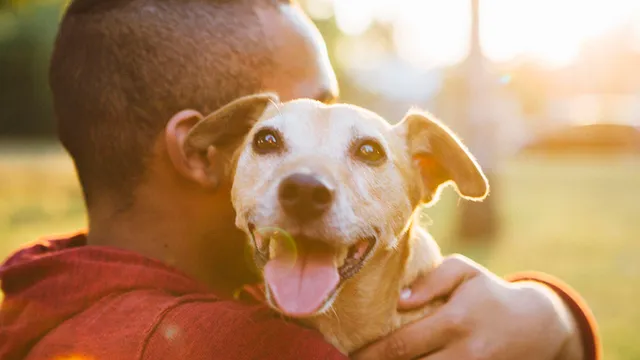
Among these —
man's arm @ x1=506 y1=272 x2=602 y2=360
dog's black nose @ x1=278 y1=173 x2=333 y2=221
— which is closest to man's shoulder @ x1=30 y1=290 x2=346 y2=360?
dog's black nose @ x1=278 y1=173 x2=333 y2=221

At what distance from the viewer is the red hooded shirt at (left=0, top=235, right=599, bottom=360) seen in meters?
2.06

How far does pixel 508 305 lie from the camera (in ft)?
8.32

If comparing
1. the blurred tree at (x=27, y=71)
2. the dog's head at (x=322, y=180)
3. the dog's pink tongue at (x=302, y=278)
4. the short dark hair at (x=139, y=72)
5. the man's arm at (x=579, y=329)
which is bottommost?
the blurred tree at (x=27, y=71)

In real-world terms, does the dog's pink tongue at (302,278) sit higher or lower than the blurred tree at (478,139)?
higher

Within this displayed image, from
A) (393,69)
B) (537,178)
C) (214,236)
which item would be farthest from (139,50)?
(393,69)

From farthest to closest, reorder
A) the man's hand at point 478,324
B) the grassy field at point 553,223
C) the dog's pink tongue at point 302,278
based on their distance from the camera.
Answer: the grassy field at point 553,223 → the man's hand at point 478,324 → the dog's pink tongue at point 302,278

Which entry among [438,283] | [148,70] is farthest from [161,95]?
[438,283]

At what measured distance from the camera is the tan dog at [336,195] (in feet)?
7.55

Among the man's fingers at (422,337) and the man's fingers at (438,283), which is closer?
the man's fingers at (422,337)

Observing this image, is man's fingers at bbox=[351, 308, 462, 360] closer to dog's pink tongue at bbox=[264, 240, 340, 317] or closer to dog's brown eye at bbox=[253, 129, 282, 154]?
dog's pink tongue at bbox=[264, 240, 340, 317]

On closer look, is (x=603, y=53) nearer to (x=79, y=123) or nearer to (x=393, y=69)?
(x=393, y=69)

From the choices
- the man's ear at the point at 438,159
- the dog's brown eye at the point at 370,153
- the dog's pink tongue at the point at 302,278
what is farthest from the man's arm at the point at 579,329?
the dog's pink tongue at the point at 302,278

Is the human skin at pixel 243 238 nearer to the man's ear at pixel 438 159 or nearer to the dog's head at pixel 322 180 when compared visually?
the dog's head at pixel 322 180

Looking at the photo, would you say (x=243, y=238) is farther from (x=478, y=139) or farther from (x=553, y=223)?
(x=553, y=223)
